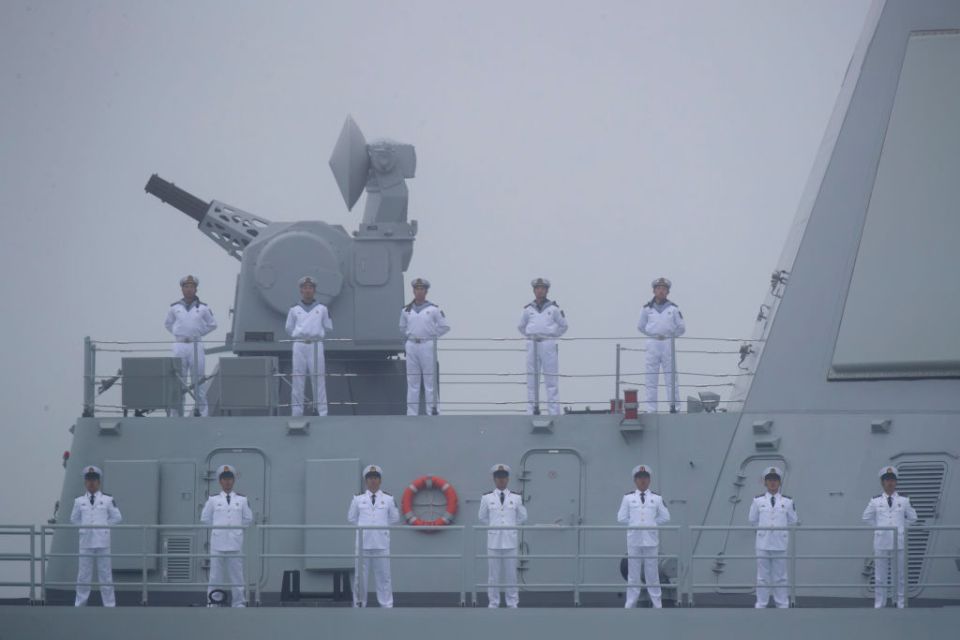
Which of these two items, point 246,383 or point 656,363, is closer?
point 246,383

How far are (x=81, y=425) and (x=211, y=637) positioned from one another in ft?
9.43

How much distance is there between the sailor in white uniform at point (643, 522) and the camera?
14.1 metres

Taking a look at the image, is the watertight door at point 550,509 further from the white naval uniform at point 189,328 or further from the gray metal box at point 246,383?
the white naval uniform at point 189,328

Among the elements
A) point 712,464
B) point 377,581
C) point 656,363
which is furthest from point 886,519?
point 377,581

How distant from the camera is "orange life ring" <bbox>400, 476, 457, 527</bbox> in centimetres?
1495

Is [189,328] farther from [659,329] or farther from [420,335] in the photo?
[659,329]

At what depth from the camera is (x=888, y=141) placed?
1467 centimetres

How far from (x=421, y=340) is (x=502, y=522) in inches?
99.1

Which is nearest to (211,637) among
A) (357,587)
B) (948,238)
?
(357,587)

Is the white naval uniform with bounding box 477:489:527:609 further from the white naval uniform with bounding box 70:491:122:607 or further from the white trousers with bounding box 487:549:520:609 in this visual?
the white naval uniform with bounding box 70:491:122:607

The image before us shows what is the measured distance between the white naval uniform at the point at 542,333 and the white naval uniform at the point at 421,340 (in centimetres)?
82

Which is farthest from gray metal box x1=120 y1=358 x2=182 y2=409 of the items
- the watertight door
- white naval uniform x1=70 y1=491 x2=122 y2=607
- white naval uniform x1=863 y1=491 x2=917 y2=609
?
white naval uniform x1=863 y1=491 x2=917 y2=609

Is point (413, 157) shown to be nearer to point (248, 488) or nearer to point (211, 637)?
point (248, 488)

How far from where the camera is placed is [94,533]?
14.8 m
